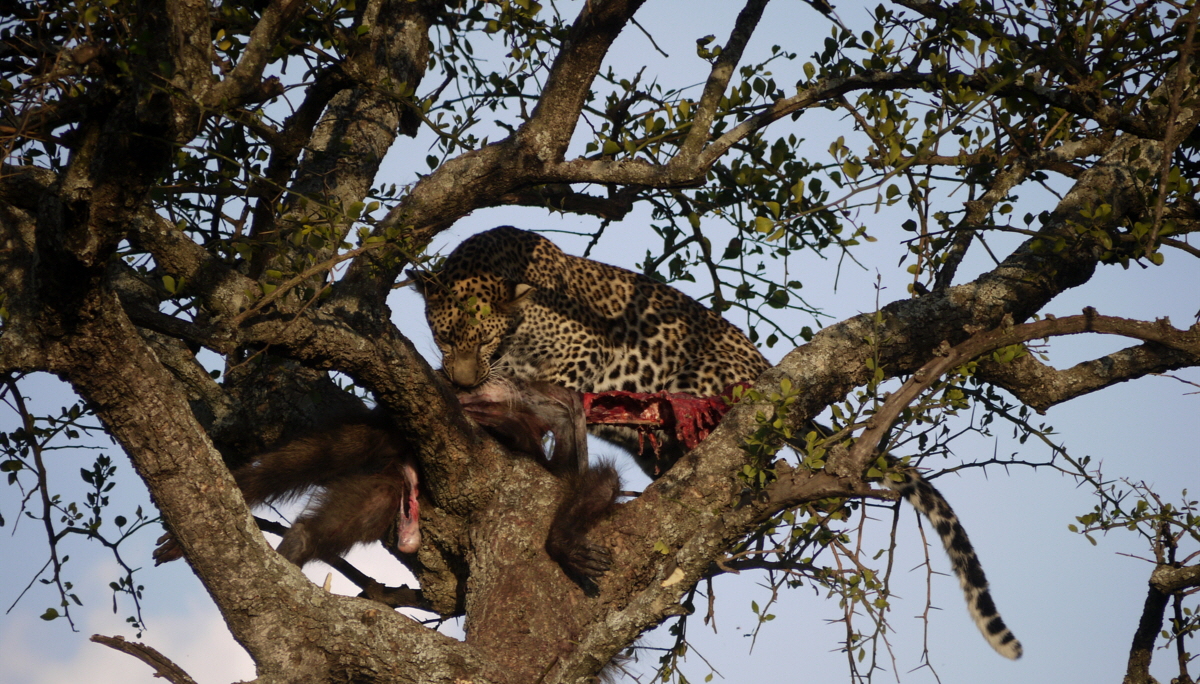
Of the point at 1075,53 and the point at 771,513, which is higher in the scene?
the point at 1075,53

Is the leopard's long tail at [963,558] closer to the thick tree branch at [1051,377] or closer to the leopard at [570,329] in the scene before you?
the thick tree branch at [1051,377]

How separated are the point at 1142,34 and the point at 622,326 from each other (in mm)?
4310

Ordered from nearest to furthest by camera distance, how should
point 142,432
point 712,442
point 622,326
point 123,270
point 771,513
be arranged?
point 142,432 → point 771,513 → point 712,442 → point 123,270 → point 622,326

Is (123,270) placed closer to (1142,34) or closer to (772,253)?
(772,253)

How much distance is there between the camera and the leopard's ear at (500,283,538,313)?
24.2 feet

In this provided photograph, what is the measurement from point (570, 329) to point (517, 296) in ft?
1.49

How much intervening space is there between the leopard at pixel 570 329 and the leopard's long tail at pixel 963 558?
1.72 m

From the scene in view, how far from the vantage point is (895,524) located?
463 centimetres

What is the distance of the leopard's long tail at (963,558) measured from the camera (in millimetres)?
4797

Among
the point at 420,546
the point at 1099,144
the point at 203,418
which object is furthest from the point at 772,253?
the point at 203,418

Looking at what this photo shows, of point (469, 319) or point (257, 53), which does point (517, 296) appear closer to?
point (469, 319)

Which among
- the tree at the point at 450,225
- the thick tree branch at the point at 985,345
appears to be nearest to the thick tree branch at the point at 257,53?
the tree at the point at 450,225

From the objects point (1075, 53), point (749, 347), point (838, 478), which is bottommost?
point (838, 478)

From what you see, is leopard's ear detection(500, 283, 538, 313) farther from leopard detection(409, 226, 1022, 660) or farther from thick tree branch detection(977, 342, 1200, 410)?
thick tree branch detection(977, 342, 1200, 410)
